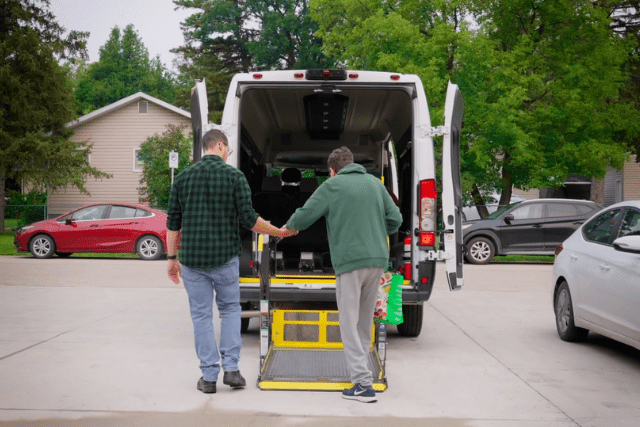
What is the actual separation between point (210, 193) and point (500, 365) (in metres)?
3.12

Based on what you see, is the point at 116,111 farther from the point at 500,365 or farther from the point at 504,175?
the point at 500,365

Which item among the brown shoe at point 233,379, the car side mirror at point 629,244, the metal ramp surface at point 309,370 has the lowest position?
the metal ramp surface at point 309,370

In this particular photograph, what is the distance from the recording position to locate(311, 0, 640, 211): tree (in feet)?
71.2

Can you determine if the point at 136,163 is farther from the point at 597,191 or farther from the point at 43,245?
the point at 597,191

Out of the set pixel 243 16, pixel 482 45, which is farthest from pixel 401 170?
pixel 243 16

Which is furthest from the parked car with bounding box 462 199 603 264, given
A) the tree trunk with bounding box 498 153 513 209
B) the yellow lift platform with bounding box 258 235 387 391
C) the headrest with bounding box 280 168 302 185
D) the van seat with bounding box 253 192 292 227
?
the yellow lift platform with bounding box 258 235 387 391

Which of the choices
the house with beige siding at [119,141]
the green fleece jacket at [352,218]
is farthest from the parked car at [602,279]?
the house with beige siding at [119,141]

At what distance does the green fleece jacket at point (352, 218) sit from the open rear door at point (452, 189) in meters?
1.73

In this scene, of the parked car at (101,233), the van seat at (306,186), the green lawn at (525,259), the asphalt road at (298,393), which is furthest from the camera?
the green lawn at (525,259)

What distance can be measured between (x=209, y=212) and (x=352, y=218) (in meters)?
1.06

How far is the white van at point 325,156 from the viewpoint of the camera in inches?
299

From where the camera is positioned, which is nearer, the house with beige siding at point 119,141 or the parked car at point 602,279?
the parked car at point 602,279

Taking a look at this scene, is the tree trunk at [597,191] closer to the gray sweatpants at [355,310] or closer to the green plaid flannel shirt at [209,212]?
the gray sweatpants at [355,310]

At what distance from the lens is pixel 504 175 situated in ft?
77.4
